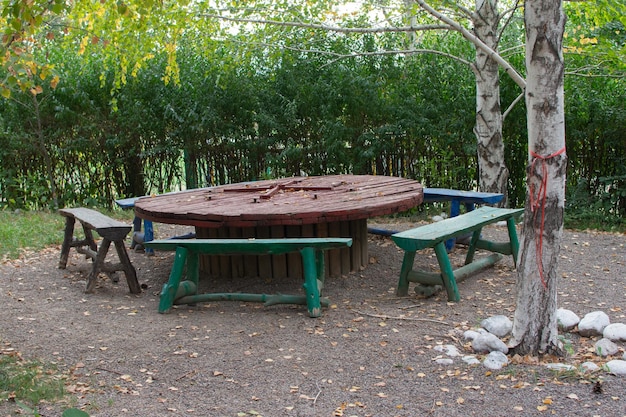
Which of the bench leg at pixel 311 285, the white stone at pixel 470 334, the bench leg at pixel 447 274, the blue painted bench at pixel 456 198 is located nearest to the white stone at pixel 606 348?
the white stone at pixel 470 334

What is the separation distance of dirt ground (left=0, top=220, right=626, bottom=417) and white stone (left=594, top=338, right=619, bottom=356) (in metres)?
0.08

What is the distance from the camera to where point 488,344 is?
4008mm

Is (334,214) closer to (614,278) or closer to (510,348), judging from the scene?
(510,348)

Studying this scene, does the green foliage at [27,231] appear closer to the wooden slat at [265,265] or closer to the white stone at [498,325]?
the wooden slat at [265,265]

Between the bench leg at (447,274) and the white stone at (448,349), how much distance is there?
1045mm

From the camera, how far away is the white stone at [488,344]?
3955 mm

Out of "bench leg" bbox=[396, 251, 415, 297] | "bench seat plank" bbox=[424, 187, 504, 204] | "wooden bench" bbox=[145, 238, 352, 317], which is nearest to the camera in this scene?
"wooden bench" bbox=[145, 238, 352, 317]

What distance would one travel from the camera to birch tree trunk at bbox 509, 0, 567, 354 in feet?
11.8

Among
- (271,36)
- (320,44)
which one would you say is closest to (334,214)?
(271,36)

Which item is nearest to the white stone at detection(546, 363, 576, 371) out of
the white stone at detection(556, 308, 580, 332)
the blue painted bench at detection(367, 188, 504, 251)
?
the white stone at detection(556, 308, 580, 332)

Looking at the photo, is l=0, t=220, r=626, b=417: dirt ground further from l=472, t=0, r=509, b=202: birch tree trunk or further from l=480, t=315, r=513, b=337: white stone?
l=472, t=0, r=509, b=202: birch tree trunk

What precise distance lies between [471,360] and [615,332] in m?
0.95

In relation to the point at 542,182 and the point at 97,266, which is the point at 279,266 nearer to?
the point at 97,266

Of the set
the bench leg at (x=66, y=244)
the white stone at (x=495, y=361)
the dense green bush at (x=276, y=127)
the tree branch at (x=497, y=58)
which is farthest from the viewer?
the dense green bush at (x=276, y=127)
